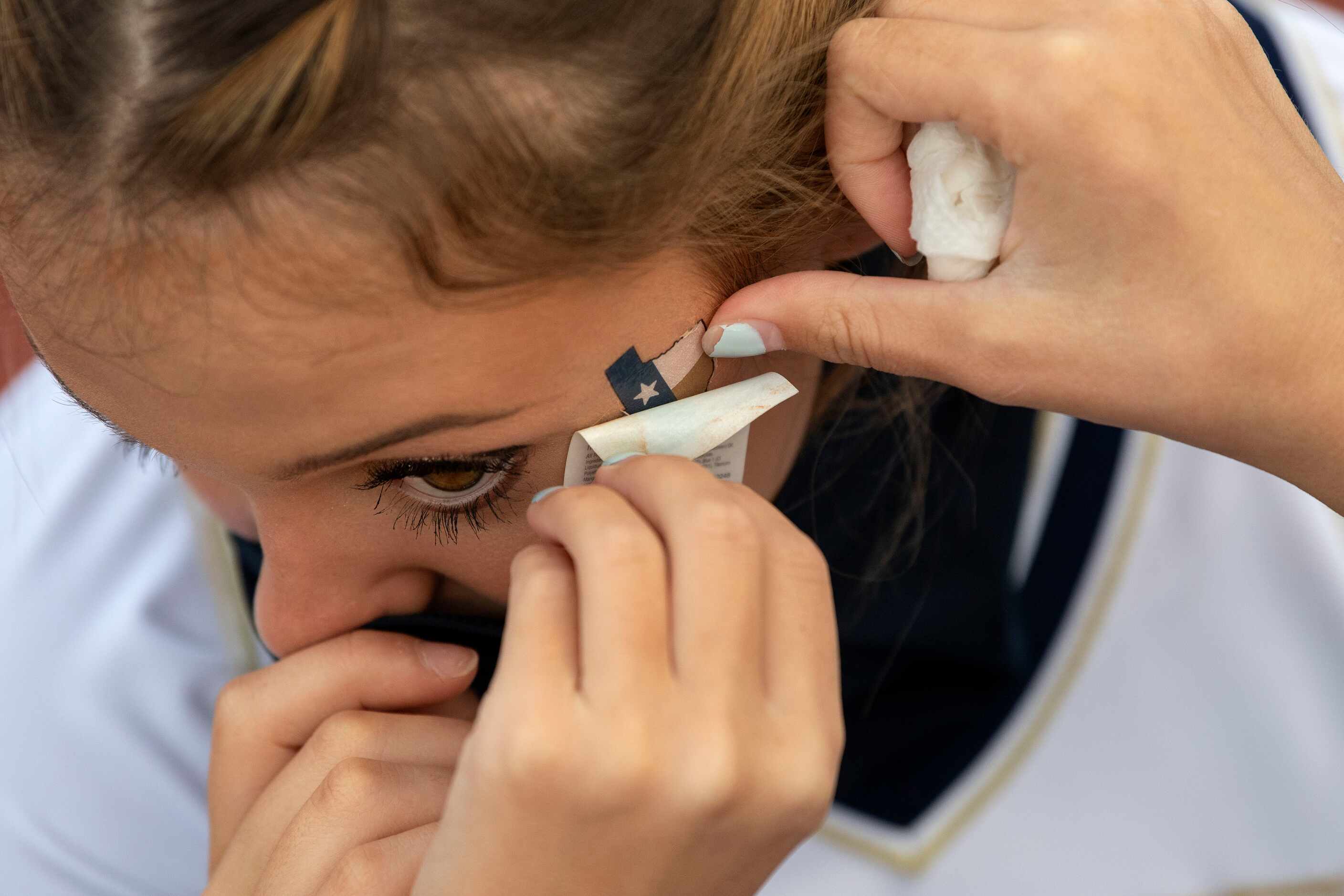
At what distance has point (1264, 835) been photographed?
3.75 feet

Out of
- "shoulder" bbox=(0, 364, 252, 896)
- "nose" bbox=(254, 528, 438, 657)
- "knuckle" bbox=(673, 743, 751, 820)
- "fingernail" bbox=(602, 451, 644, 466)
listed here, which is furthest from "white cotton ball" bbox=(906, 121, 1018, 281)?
"shoulder" bbox=(0, 364, 252, 896)

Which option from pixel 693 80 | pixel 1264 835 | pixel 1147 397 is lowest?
pixel 1264 835

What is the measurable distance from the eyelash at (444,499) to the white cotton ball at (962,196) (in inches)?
11.7

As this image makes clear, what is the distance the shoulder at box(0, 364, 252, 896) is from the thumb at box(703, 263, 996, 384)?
0.82m

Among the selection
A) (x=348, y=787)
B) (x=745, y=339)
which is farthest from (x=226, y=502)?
(x=745, y=339)

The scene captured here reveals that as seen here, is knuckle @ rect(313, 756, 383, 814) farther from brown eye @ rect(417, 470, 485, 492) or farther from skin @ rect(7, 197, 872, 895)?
brown eye @ rect(417, 470, 485, 492)

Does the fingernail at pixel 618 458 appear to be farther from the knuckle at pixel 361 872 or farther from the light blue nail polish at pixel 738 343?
the knuckle at pixel 361 872

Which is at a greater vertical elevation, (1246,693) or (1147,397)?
(1147,397)

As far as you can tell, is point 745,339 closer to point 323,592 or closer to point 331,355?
point 331,355

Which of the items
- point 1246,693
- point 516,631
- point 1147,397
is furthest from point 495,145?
point 1246,693

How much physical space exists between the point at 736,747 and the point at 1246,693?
2.68ft

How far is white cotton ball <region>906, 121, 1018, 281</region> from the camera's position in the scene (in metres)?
0.67

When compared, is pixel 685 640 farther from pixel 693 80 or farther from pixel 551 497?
pixel 693 80

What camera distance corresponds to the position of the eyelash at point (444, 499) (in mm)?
706
